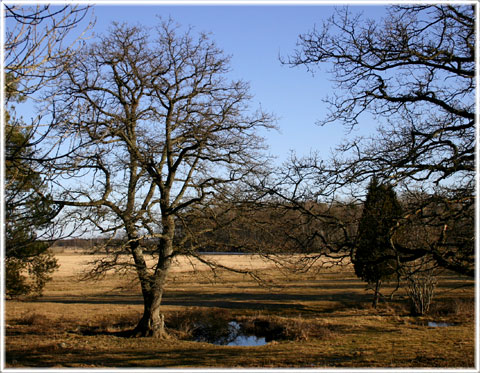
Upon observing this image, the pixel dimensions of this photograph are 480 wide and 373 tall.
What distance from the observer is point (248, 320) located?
1864 centimetres

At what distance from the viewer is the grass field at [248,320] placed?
1080 cm

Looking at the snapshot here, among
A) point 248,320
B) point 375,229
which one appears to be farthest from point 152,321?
point 375,229

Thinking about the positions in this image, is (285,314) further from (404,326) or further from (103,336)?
(103,336)

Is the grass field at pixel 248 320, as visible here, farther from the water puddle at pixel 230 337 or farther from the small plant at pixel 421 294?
the water puddle at pixel 230 337

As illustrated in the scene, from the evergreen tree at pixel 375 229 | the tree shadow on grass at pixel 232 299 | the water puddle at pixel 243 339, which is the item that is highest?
the evergreen tree at pixel 375 229

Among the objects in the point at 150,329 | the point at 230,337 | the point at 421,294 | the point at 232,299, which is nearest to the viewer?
the point at 150,329

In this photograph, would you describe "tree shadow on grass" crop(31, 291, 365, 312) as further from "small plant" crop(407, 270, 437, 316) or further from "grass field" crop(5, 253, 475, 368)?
"small plant" crop(407, 270, 437, 316)

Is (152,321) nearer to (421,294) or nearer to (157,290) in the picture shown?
(157,290)

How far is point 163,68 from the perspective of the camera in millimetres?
15320

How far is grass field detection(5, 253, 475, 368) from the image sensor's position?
10797 millimetres

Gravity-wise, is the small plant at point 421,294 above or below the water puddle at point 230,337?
above

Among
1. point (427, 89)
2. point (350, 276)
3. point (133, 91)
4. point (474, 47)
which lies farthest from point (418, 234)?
point (350, 276)

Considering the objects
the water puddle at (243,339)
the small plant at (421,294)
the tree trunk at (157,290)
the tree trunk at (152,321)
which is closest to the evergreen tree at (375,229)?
the tree trunk at (157,290)

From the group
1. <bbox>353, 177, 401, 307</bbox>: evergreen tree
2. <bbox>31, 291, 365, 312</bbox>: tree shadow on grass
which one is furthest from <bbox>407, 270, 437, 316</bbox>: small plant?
<bbox>353, 177, 401, 307</bbox>: evergreen tree
